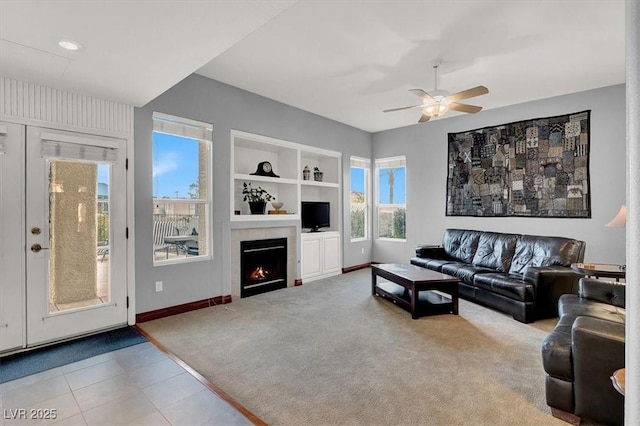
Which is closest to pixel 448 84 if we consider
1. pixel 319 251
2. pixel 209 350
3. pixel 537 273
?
pixel 537 273

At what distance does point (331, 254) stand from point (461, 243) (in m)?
2.31

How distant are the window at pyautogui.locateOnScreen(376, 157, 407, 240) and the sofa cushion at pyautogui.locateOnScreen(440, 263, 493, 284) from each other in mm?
2034

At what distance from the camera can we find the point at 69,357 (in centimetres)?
281

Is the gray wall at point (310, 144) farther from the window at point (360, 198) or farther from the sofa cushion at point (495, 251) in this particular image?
the window at point (360, 198)

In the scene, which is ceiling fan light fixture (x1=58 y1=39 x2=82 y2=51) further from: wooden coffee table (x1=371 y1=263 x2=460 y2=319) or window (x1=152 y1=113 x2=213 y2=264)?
wooden coffee table (x1=371 y1=263 x2=460 y2=319)

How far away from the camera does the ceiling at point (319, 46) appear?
79.4 inches

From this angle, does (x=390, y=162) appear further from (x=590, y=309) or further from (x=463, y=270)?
(x=590, y=309)

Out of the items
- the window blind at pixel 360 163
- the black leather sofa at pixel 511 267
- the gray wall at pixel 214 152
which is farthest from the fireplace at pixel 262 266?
the window blind at pixel 360 163

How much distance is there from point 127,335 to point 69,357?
52 cm

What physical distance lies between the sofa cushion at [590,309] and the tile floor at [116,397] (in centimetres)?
253

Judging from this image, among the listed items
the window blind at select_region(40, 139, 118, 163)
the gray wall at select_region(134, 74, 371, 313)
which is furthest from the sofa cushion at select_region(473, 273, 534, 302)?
the window blind at select_region(40, 139, 118, 163)

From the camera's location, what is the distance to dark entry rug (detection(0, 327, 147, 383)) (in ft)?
8.54

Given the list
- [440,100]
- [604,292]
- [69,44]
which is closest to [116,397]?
[69,44]

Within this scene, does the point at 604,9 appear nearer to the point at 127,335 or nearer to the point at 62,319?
the point at 127,335
